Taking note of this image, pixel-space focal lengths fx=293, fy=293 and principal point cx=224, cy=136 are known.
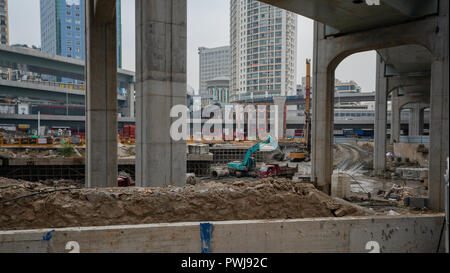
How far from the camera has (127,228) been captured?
6535mm

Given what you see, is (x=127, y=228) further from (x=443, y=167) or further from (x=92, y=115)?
(x=443, y=167)

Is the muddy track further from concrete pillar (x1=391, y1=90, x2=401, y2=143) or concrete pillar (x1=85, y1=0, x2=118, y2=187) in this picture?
concrete pillar (x1=85, y1=0, x2=118, y2=187)

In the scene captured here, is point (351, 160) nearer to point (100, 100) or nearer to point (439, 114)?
point (439, 114)

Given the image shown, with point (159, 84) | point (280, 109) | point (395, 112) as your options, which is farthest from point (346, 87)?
point (159, 84)

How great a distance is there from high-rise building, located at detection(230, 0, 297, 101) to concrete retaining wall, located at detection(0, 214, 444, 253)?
347 feet

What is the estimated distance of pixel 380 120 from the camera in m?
34.0

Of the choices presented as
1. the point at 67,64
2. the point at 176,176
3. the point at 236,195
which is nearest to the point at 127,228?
the point at 236,195

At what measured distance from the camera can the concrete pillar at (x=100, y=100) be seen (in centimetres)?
1570

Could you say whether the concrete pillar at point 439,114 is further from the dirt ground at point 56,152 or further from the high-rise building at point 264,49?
the high-rise building at point 264,49

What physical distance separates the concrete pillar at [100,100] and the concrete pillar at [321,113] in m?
13.7

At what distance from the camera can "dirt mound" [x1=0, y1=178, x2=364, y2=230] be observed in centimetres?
791

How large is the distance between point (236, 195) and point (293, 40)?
120m

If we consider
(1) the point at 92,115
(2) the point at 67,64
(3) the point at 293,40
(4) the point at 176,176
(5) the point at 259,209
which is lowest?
(5) the point at 259,209

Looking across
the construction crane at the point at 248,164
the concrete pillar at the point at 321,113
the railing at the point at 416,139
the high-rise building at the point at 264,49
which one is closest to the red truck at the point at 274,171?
the construction crane at the point at 248,164
